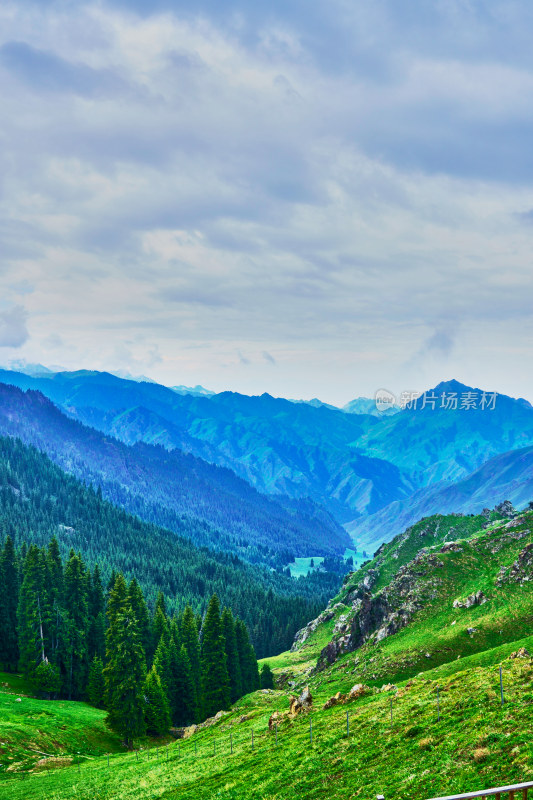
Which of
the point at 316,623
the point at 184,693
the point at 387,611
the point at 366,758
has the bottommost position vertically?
the point at 316,623

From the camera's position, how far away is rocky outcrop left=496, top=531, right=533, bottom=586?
84.1 metres

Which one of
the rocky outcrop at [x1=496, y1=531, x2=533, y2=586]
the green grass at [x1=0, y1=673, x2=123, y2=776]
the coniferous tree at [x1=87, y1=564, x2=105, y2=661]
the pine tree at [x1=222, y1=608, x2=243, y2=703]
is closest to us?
the green grass at [x1=0, y1=673, x2=123, y2=776]

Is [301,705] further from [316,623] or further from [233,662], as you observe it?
[316,623]

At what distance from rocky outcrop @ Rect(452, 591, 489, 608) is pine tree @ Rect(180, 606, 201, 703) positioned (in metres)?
51.1

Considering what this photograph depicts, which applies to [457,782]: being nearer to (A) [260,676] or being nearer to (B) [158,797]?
(B) [158,797]

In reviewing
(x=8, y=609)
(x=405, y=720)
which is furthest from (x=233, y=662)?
(x=405, y=720)

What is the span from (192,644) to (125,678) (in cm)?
2748

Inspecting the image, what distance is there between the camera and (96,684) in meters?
91.8

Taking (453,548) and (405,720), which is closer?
(405,720)

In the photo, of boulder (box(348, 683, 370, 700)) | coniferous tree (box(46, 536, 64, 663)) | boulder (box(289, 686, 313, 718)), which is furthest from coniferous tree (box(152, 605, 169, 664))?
boulder (box(348, 683, 370, 700))

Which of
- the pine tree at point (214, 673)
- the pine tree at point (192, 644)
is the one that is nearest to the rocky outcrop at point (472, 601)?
the pine tree at point (214, 673)

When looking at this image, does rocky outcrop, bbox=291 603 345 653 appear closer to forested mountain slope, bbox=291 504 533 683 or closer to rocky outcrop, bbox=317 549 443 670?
rocky outcrop, bbox=317 549 443 670

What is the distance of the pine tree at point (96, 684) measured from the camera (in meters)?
91.4

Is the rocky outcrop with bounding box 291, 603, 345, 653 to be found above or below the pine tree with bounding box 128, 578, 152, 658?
below
